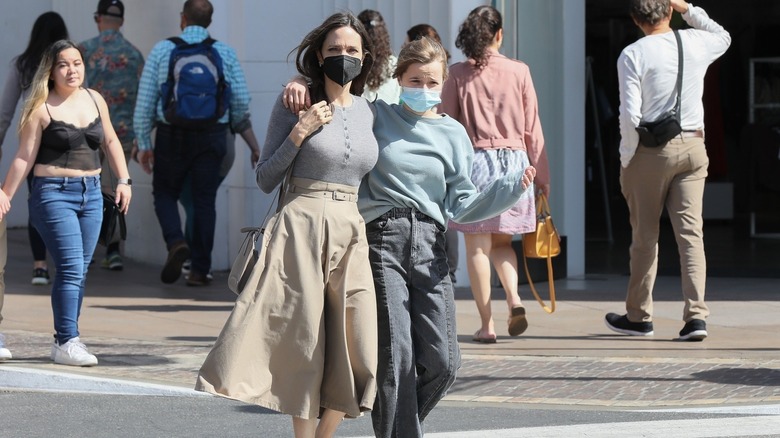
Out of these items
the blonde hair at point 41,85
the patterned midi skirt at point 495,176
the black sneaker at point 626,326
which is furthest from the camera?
the black sneaker at point 626,326

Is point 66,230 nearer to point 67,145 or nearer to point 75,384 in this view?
point 67,145

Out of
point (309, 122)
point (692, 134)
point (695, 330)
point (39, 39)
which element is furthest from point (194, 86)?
point (309, 122)

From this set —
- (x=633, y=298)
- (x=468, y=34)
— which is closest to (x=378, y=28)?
(x=468, y=34)

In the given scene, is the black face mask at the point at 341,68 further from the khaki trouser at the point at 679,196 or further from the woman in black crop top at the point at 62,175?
the khaki trouser at the point at 679,196

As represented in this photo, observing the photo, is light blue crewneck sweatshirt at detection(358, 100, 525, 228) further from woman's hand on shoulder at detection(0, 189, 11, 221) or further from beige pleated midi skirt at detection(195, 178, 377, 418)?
woman's hand on shoulder at detection(0, 189, 11, 221)

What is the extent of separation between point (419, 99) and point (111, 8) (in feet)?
22.3

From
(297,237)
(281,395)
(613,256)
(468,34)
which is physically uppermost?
(468,34)

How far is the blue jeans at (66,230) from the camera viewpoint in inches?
306

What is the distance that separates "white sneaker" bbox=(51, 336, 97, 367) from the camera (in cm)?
778

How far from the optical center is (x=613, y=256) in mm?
13562

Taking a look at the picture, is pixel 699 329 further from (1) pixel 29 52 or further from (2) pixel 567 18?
(1) pixel 29 52

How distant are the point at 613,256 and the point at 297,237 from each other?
28.1ft

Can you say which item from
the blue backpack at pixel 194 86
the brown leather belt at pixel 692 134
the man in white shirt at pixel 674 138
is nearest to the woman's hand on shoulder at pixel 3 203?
the blue backpack at pixel 194 86

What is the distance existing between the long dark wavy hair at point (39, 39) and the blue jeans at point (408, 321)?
5.26m
